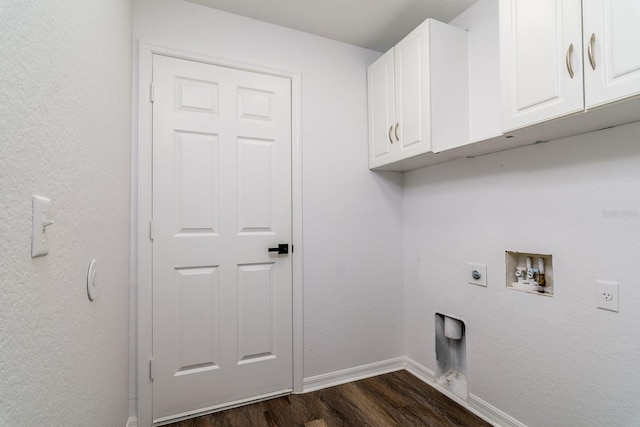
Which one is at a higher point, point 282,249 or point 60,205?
point 60,205

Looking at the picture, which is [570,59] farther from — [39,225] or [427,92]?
[39,225]

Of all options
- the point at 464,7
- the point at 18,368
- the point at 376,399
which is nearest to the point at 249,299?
the point at 376,399

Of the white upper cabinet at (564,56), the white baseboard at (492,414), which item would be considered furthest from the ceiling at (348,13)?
the white baseboard at (492,414)

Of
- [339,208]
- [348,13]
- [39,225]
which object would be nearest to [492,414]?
[339,208]

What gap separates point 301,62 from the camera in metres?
2.19

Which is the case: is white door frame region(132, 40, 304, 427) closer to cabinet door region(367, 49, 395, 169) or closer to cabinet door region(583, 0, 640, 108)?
cabinet door region(367, 49, 395, 169)

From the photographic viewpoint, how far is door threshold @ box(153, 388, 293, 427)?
1.79m

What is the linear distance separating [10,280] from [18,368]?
17 centimetres

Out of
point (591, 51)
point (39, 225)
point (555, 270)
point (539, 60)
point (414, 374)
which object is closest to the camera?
point (39, 225)

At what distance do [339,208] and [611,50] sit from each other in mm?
1593

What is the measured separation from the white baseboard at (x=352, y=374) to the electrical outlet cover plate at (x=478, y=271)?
963mm

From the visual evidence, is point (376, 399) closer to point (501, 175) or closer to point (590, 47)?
point (501, 175)

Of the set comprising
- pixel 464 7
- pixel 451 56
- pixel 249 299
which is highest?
pixel 464 7

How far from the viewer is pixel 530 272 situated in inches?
65.1
